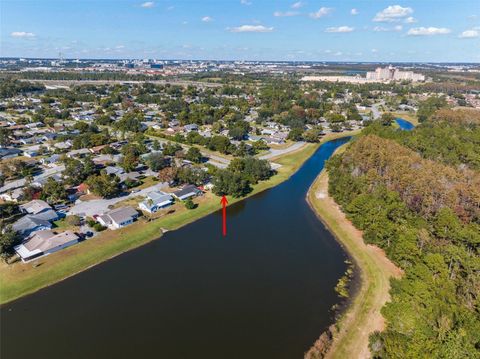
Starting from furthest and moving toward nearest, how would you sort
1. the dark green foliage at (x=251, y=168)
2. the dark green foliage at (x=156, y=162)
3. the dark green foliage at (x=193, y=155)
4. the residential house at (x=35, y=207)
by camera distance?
the dark green foliage at (x=193, y=155) < the dark green foliage at (x=156, y=162) < the dark green foliage at (x=251, y=168) < the residential house at (x=35, y=207)

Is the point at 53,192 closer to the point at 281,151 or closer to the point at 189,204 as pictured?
the point at 189,204

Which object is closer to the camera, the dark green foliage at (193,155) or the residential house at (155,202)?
the residential house at (155,202)

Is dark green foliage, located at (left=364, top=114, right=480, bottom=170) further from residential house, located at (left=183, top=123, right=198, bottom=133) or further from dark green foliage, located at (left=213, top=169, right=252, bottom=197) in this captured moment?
residential house, located at (left=183, top=123, right=198, bottom=133)

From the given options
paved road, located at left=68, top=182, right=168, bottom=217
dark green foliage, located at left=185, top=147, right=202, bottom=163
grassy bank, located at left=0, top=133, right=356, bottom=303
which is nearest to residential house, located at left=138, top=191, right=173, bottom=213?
grassy bank, located at left=0, top=133, right=356, bottom=303

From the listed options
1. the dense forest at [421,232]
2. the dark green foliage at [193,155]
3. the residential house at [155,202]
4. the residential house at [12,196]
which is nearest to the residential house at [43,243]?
the residential house at [155,202]

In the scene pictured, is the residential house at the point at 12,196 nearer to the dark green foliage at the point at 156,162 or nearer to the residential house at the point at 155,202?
the residential house at the point at 155,202

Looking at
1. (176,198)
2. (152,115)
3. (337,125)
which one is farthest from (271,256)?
(152,115)

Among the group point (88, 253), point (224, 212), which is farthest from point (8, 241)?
point (224, 212)

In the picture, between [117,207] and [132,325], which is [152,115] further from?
[132,325]
